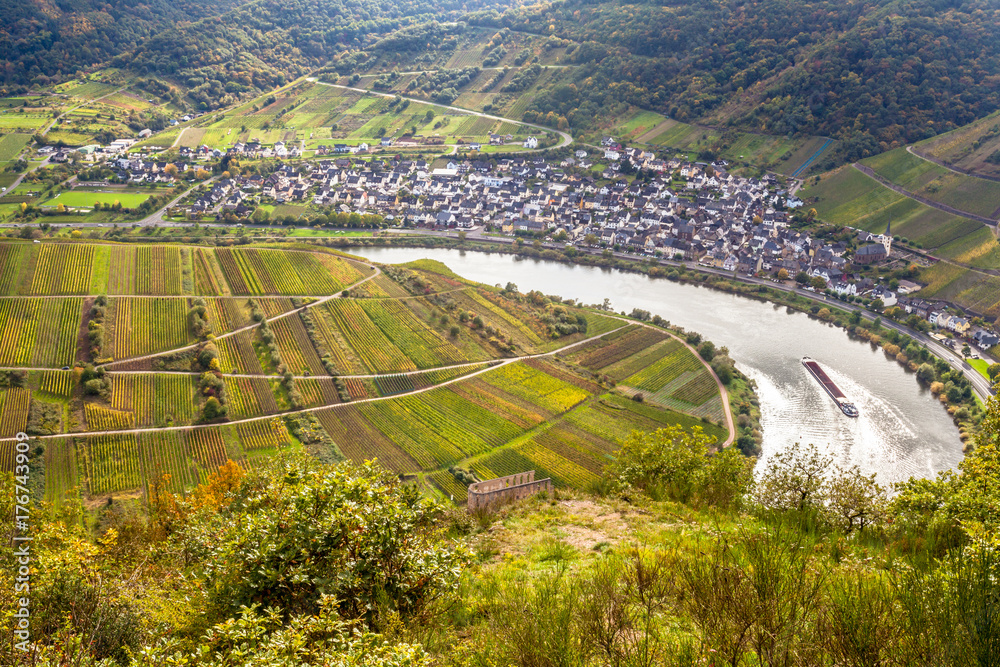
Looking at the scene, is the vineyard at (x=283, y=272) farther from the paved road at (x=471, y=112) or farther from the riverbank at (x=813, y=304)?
the paved road at (x=471, y=112)

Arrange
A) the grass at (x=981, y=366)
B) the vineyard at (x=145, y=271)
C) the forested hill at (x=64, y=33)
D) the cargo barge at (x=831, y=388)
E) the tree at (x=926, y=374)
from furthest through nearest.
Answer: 1. the forested hill at (x=64, y=33)
2. the vineyard at (x=145, y=271)
3. the tree at (x=926, y=374)
4. the grass at (x=981, y=366)
5. the cargo barge at (x=831, y=388)

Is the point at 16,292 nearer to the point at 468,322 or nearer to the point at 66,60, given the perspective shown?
the point at 468,322

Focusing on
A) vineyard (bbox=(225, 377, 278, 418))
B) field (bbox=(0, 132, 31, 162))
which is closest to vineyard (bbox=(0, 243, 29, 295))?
Result: vineyard (bbox=(225, 377, 278, 418))

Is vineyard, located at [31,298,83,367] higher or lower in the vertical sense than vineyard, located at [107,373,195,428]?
higher

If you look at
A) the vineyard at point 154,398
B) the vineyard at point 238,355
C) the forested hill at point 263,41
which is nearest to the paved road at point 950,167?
the vineyard at point 238,355

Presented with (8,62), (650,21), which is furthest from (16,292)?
(650,21)

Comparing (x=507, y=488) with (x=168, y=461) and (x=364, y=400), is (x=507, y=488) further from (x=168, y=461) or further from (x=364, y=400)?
(x=168, y=461)

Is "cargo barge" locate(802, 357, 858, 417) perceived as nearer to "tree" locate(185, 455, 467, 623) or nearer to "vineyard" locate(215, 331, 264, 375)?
"vineyard" locate(215, 331, 264, 375)

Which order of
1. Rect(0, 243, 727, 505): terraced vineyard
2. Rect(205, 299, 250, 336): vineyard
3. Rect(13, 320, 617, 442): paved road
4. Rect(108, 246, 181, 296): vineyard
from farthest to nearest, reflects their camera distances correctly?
Rect(108, 246, 181, 296): vineyard → Rect(205, 299, 250, 336): vineyard → Rect(0, 243, 727, 505): terraced vineyard → Rect(13, 320, 617, 442): paved road
